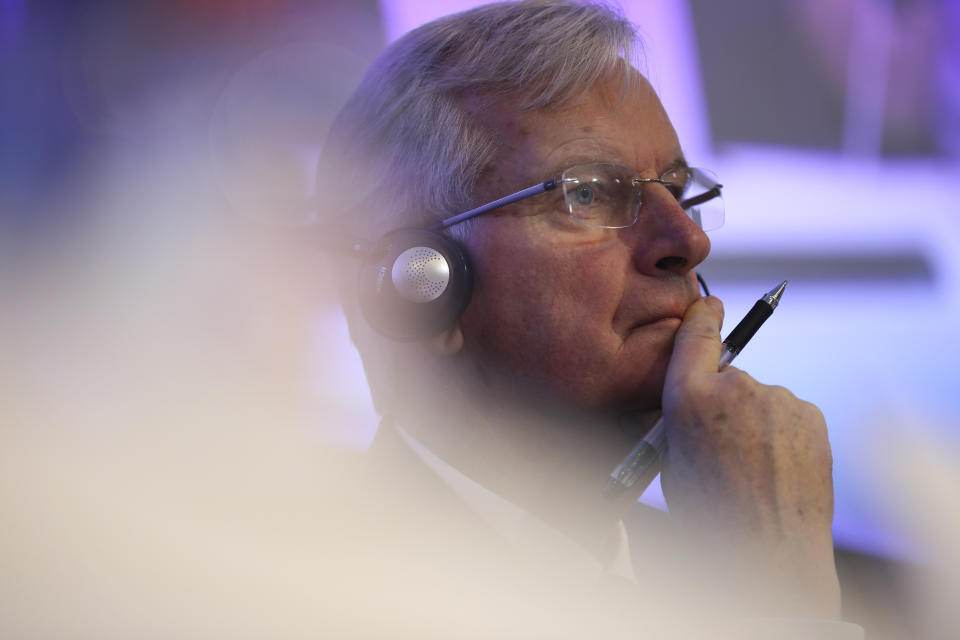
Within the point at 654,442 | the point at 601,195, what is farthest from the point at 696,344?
the point at 601,195

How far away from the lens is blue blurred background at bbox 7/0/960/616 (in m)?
1.60

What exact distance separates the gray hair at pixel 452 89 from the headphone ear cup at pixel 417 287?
12cm

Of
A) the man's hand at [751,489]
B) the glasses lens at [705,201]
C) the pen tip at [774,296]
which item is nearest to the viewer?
the man's hand at [751,489]

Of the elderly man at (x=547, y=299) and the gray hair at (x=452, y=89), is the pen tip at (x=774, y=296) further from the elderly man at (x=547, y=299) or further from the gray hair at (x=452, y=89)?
the gray hair at (x=452, y=89)

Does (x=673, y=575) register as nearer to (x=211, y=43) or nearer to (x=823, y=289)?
(x=823, y=289)

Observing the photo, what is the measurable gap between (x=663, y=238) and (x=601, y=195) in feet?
0.42

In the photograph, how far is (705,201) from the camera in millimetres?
1423

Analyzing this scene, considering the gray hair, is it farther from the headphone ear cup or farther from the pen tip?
the pen tip

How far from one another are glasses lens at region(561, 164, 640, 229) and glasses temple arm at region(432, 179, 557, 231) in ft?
0.11

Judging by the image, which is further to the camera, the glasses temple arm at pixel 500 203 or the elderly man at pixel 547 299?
the glasses temple arm at pixel 500 203

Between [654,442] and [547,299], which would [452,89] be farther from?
[654,442]

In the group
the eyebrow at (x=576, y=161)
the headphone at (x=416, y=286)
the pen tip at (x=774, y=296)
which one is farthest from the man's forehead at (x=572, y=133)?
the pen tip at (x=774, y=296)

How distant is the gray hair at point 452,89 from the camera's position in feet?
3.89

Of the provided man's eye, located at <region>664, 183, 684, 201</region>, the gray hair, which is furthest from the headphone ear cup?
man's eye, located at <region>664, 183, 684, 201</region>
